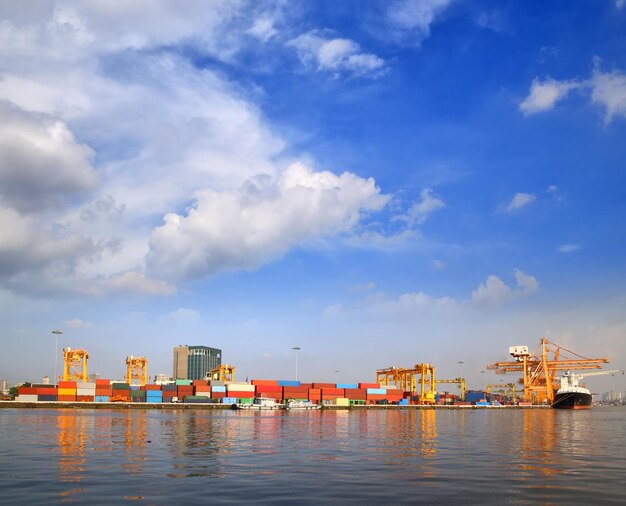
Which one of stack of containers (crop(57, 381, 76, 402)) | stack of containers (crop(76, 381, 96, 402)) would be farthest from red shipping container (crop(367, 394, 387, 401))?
stack of containers (crop(57, 381, 76, 402))

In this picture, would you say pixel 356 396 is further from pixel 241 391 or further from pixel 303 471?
pixel 303 471

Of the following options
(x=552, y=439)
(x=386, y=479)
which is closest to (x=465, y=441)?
(x=552, y=439)

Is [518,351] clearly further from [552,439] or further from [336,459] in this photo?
[336,459]

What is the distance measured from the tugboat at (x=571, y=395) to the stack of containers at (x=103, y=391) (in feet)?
459

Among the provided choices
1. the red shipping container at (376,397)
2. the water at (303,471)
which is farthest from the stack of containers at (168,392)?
the water at (303,471)

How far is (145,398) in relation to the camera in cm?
15562

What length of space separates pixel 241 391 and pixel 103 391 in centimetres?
4015

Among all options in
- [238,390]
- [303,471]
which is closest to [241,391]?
[238,390]

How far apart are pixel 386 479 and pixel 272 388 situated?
150 metres

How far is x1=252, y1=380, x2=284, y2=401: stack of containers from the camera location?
170 meters

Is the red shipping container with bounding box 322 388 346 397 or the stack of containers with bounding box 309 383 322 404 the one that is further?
the red shipping container with bounding box 322 388 346 397

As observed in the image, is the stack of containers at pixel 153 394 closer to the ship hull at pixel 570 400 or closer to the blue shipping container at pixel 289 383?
the blue shipping container at pixel 289 383

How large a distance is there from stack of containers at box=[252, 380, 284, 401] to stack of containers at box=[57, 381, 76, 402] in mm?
52937

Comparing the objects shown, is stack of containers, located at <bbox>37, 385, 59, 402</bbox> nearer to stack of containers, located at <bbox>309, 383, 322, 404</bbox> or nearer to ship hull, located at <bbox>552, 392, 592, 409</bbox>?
stack of containers, located at <bbox>309, 383, 322, 404</bbox>
